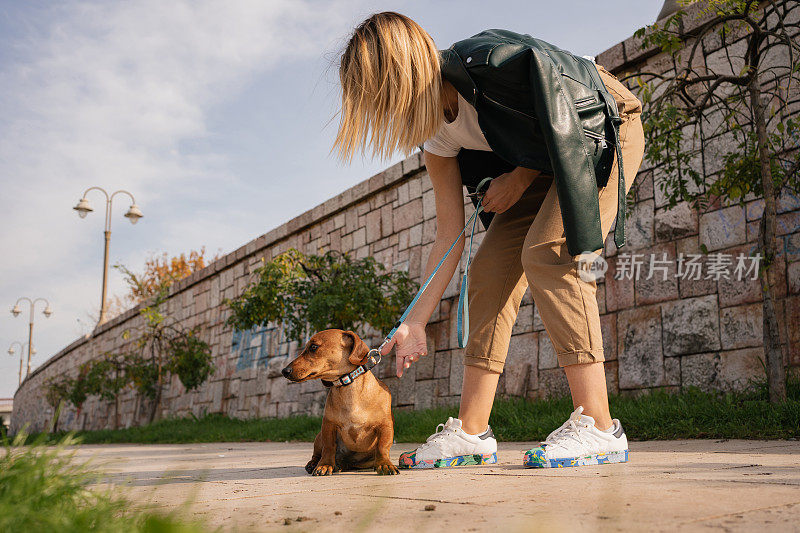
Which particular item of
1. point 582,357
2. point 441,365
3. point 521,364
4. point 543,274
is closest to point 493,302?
point 543,274

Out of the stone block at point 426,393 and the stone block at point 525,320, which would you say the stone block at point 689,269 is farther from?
the stone block at point 426,393

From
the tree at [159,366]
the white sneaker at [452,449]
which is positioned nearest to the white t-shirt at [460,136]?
the white sneaker at [452,449]

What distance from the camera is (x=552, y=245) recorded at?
2.30 meters

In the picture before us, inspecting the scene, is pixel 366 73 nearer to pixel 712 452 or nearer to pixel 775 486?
pixel 775 486

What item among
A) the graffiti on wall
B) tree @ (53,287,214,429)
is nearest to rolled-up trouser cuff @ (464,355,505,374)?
the graffiti on wall

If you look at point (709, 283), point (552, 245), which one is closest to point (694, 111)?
point (709, 283)

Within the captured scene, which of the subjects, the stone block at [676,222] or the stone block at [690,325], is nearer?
the stone block at [690,325]

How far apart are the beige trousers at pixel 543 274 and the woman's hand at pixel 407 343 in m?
0.30

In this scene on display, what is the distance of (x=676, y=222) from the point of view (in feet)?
15.3

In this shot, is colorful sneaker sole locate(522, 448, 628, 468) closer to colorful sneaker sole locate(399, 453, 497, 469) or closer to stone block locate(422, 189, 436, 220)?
colorful sneaker sole locate(399, 453, 497, 469)

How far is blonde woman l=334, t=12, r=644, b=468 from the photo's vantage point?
7.16 ft

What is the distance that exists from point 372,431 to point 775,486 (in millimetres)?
1475

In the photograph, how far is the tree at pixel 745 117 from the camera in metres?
3.65

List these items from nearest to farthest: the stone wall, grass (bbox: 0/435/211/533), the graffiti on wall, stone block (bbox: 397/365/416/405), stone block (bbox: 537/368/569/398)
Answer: grass (bbox: 0/435/211/533)
the stone wall
stone block (bbox: 537/368/569/398)
stone block (bbox: 397/365/416/405)
the graffiti on wall
